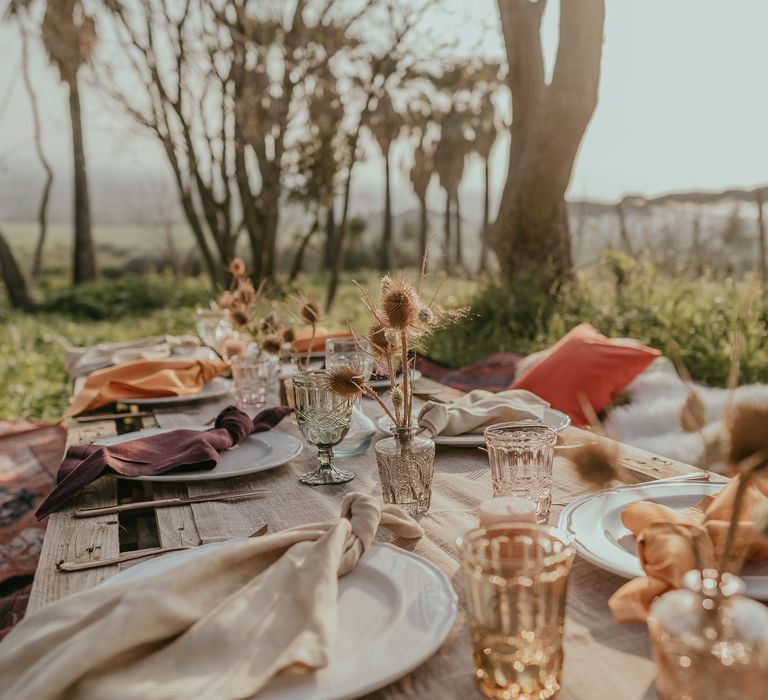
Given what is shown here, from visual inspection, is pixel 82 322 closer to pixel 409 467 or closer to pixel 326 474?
pixel 326 474

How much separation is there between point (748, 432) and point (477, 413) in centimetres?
120

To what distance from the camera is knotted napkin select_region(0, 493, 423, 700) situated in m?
0.72

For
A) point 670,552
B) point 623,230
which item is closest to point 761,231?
point 623,230

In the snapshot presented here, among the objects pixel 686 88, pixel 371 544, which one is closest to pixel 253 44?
pixel 371 544

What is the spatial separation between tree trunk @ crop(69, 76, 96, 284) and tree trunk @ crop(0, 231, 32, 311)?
227cm

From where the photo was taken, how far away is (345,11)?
25.7 ft

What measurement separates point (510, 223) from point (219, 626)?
5.30 metres

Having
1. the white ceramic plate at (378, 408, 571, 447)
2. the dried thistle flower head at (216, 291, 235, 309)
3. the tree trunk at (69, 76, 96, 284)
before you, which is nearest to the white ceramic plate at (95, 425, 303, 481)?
the white ceramic plate at (378, 408, 571, 447)

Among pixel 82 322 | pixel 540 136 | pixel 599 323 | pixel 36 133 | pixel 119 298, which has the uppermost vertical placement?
pixel 36 133

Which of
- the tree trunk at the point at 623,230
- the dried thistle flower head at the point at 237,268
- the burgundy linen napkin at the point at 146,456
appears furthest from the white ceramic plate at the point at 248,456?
the tree trunk at the point at 623,230

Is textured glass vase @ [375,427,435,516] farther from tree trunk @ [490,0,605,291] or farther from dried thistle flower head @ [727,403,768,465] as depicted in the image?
tree trunk @ [490,0,605,291]

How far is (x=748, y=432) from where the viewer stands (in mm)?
541

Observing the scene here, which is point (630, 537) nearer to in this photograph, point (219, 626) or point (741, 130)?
point (219, 626)

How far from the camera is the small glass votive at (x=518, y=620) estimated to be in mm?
717
